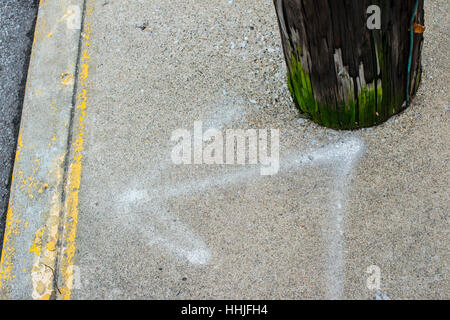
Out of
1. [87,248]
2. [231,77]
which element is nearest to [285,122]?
[231,77]

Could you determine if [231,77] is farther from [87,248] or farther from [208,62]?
[87,248]

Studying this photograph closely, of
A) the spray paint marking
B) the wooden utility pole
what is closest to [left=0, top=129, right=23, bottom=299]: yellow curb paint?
the spray paint marking

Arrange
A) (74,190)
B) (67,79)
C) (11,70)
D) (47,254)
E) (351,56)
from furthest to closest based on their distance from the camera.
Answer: (11,70), (67,79), (74,190), (47,254), (351,56)

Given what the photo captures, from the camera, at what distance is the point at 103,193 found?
10.1 feet

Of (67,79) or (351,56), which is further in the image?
(67,79)

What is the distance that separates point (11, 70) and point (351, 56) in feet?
8.83

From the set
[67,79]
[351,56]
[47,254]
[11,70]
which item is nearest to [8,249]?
[47,254]

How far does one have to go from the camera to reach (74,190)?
3.12 m

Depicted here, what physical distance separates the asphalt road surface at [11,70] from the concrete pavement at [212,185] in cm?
18

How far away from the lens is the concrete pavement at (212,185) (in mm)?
2701


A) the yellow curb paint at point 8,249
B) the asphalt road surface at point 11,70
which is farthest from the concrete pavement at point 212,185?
the asphalt road surface at point 11,70

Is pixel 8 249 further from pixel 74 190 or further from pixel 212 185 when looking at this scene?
A: pixel 212 185

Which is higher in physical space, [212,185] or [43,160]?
[43,160]

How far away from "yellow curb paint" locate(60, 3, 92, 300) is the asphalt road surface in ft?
1.70
